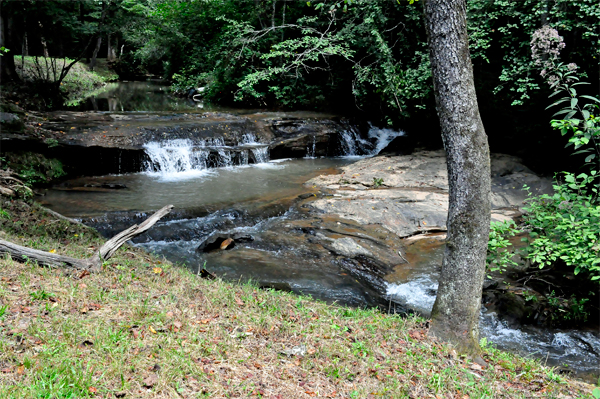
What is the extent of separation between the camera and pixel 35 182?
1058 centimetres

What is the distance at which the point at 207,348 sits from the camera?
11.5 feet

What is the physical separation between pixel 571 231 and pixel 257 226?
546 cm

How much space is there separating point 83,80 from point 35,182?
63.2 feet

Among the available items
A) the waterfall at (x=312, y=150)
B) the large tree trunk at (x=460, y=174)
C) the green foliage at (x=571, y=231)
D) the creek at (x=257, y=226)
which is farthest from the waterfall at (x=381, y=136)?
the large tree trunk at (x=460, y=174)

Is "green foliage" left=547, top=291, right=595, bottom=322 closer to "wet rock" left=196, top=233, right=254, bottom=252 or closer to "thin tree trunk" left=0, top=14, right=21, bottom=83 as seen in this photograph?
"wet rock" left=196, top=233, right=254, bottom=252

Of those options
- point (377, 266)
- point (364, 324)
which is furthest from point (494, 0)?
point (364, 324)

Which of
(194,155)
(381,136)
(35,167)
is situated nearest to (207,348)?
(35,167)

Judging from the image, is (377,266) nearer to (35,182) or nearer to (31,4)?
(35,182)

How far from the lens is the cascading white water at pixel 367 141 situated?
16.9 meters

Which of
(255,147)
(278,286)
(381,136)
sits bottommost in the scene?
(278,286)

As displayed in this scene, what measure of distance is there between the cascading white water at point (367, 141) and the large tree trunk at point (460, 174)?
12421mm

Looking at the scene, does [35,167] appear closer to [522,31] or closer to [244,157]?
[244,157]

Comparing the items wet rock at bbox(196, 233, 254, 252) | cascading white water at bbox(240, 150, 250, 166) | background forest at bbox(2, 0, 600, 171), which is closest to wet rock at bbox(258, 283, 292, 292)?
wet rock at bbox(196, 233, 254, 252)

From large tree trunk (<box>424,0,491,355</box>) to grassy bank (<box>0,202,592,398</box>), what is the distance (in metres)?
0.38
